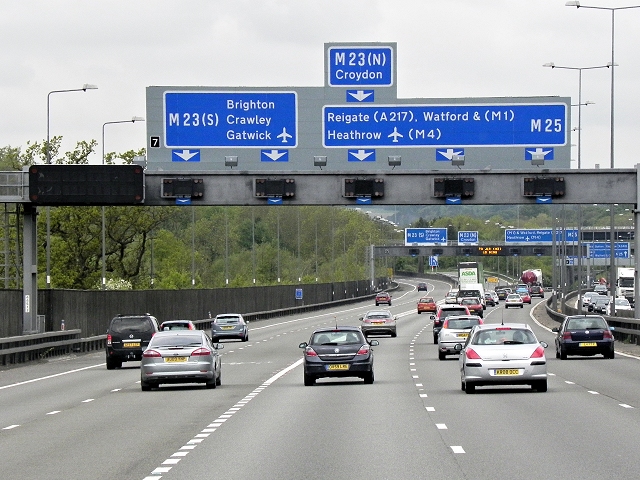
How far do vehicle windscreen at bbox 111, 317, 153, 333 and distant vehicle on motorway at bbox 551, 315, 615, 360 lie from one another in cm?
1296

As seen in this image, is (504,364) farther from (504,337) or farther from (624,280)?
(624,280)

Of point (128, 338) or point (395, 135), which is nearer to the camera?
point (128, 338)

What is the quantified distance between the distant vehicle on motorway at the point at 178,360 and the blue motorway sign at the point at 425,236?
119089 mm

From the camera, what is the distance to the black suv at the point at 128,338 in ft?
135

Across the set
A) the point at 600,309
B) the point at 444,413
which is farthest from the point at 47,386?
the point at 600,309

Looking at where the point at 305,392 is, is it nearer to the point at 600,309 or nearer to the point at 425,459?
the point at 425,459

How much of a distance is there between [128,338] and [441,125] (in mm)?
11883

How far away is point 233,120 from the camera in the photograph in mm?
43438

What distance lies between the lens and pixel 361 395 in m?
27.2

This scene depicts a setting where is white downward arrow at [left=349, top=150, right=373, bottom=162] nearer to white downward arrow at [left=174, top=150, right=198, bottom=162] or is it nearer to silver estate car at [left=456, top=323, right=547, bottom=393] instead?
white downward arrow at [left=174, top=150, right=198, bottom=162]

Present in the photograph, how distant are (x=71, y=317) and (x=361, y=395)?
103 ft

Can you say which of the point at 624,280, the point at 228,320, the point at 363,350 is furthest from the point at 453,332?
the point at 624,280

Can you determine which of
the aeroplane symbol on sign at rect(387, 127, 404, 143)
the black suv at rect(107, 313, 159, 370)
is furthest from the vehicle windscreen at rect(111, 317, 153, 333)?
the aeroplane symbol on sign at rect(387, 127, 404, 143)

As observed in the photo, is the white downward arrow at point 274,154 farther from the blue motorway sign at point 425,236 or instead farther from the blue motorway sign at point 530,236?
the blue motorway sign at point 530,236
